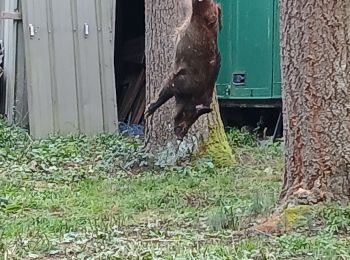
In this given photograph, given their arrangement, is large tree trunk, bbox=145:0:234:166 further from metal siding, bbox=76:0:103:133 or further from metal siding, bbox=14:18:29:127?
metal siding, bbox=14:18:29:127

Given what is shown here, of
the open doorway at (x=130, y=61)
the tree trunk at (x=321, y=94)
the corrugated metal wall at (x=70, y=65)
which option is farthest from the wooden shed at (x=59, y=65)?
the tree trunk at (x=321, y=94)

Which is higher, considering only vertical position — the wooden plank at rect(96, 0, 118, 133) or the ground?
the wooden plank at rect(96, 0, 118, 133)

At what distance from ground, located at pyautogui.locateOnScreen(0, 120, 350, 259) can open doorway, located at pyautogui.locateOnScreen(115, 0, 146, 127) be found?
257cm

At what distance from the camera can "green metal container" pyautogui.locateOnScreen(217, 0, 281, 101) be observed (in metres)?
10.2

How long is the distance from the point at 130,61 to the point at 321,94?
7907 mm

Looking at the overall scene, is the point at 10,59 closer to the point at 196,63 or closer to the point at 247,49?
the point at 247,49

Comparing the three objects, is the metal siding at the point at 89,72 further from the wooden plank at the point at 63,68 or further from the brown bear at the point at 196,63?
the brown bear at the point at 196,63

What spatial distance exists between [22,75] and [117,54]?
2.49m

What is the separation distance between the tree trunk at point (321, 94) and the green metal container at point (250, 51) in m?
5.56

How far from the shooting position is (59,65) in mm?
10062

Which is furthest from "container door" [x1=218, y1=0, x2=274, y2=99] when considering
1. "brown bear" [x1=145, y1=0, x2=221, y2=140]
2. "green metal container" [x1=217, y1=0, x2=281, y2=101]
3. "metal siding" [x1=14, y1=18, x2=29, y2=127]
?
"brown bear" [x1=145, y1=0, x2=221, y2=140]

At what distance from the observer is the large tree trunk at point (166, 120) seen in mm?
7668

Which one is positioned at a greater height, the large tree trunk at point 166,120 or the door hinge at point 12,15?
the door hinge at point 12,15

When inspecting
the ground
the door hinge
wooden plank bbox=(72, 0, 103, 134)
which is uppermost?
the door hinge
